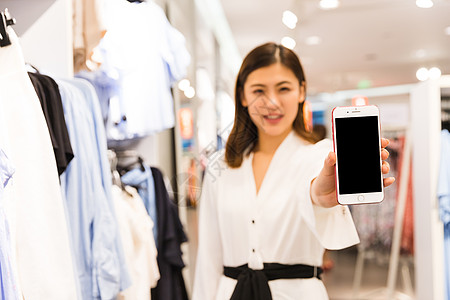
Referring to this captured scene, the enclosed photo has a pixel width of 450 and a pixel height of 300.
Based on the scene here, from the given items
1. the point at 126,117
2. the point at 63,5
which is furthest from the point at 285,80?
the point at 63,5

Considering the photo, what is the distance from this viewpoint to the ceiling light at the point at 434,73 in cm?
85

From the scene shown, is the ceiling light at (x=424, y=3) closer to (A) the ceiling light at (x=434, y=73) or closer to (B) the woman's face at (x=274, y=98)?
(A) the ceiling light at (x=434, y=73)

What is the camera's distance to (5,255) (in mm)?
749

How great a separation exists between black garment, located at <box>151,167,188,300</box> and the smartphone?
0.58m

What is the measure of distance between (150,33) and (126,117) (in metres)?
0.24

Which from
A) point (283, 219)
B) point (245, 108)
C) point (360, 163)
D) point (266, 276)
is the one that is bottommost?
point (266, 276)

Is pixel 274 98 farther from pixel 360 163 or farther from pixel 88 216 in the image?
pixel 88 216

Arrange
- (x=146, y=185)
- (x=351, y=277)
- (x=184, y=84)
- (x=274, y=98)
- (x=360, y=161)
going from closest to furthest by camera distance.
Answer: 1. (x=360, y=161)
2. (x=274, y=98)
3. (x=351, y=277)
4. (x=184, y=84)
5. (x=146, y=185)

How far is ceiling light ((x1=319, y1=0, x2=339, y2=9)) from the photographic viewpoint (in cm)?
90

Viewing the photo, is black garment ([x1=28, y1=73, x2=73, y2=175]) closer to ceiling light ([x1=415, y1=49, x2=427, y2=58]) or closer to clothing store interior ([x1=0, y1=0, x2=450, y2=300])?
clothing store interior ([x1=0, y1=0, x2=450, y2=300])

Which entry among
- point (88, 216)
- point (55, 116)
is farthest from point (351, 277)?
point (55, 116)

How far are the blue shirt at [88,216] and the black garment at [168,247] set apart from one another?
152mm

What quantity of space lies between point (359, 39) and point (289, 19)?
151 millimetres

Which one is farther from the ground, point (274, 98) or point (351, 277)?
point (274, 98)
